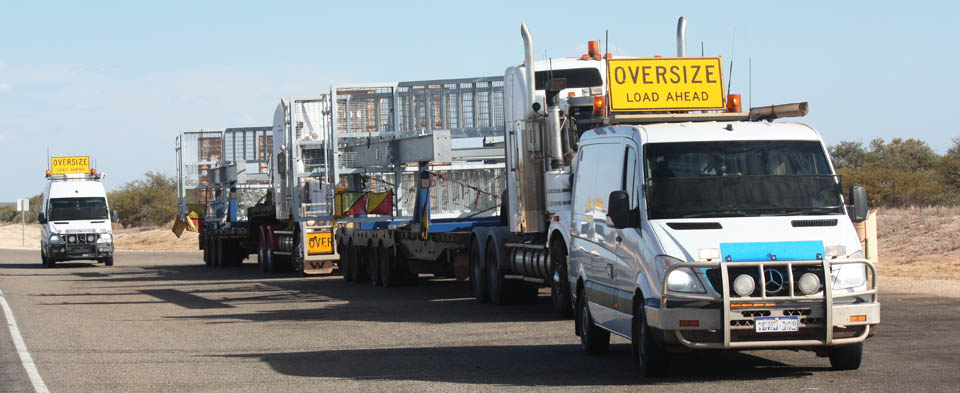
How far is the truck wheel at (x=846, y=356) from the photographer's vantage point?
982 centimetres

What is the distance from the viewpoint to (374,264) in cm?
2445

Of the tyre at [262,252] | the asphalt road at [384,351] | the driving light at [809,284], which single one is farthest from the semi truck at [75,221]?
the driving light at [809,284]

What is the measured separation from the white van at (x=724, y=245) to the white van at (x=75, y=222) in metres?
30.6

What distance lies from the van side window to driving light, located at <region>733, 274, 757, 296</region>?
1.31m

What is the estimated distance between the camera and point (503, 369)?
10.8 m

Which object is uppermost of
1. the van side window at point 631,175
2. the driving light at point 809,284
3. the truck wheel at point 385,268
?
the van side window at point 631,175

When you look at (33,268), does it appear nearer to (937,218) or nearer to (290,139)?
(290,139)

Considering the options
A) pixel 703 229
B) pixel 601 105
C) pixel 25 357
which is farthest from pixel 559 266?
pixel 25 357

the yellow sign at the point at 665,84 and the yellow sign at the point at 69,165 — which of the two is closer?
the yellow sign at the point at 665,84

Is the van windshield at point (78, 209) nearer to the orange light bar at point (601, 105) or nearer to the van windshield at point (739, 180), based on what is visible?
the orange light bar at point (601, 105)

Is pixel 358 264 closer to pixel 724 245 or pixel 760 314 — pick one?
pixel 724 245

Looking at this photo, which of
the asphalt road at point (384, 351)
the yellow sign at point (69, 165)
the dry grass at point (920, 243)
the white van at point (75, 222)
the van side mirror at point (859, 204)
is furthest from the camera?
the yellow sign at point (69, 165)

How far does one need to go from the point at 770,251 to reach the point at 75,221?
33.5 meters

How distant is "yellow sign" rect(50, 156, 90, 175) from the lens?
39938 mm
